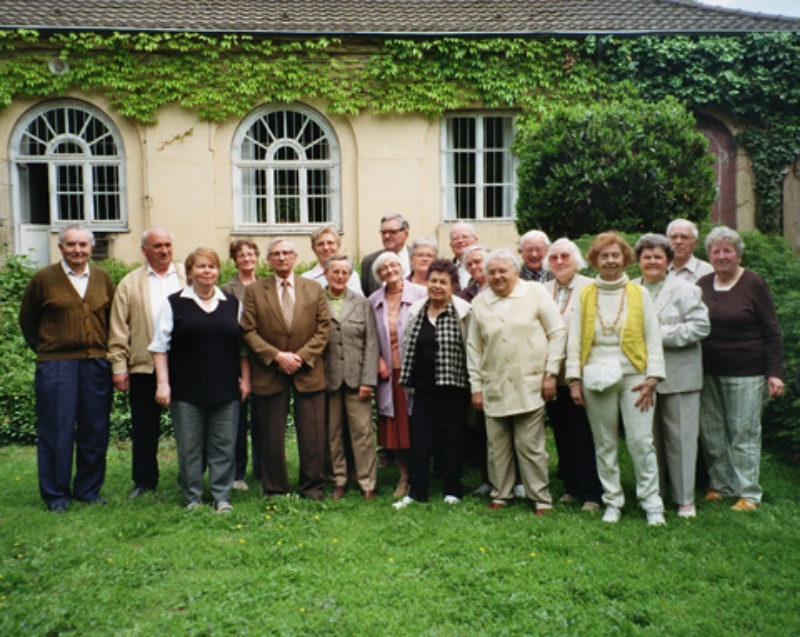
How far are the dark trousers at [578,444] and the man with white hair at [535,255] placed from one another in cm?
95

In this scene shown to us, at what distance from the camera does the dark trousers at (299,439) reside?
19.6ft

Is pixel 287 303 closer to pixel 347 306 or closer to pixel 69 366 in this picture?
pixel 347 306

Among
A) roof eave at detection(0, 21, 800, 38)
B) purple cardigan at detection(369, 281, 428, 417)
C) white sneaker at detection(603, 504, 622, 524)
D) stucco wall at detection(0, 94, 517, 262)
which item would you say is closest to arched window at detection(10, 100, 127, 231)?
stucco wall at detection(0, 94, 517, 262)

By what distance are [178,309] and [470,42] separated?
10293 millimetres

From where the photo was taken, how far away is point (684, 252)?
5.71 meters

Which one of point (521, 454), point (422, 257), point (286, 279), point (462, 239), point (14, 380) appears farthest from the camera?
point (14, 380)

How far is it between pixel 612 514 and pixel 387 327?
2.23 metres

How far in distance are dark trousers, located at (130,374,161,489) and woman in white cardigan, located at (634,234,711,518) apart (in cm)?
391

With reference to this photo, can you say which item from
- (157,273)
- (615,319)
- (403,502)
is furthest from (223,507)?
(615,319)

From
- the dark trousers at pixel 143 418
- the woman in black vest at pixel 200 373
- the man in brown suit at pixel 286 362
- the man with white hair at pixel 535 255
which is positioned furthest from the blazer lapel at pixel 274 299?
the man with white hair at pixel 535 255

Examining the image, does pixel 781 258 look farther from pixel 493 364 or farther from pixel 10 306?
pixel 10 306

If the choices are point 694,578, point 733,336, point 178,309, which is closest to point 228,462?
point 178,309

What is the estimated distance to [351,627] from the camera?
390cm

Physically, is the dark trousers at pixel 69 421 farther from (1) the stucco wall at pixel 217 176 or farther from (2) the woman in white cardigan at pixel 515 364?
(1) the stucco wall at pixel 217 176
